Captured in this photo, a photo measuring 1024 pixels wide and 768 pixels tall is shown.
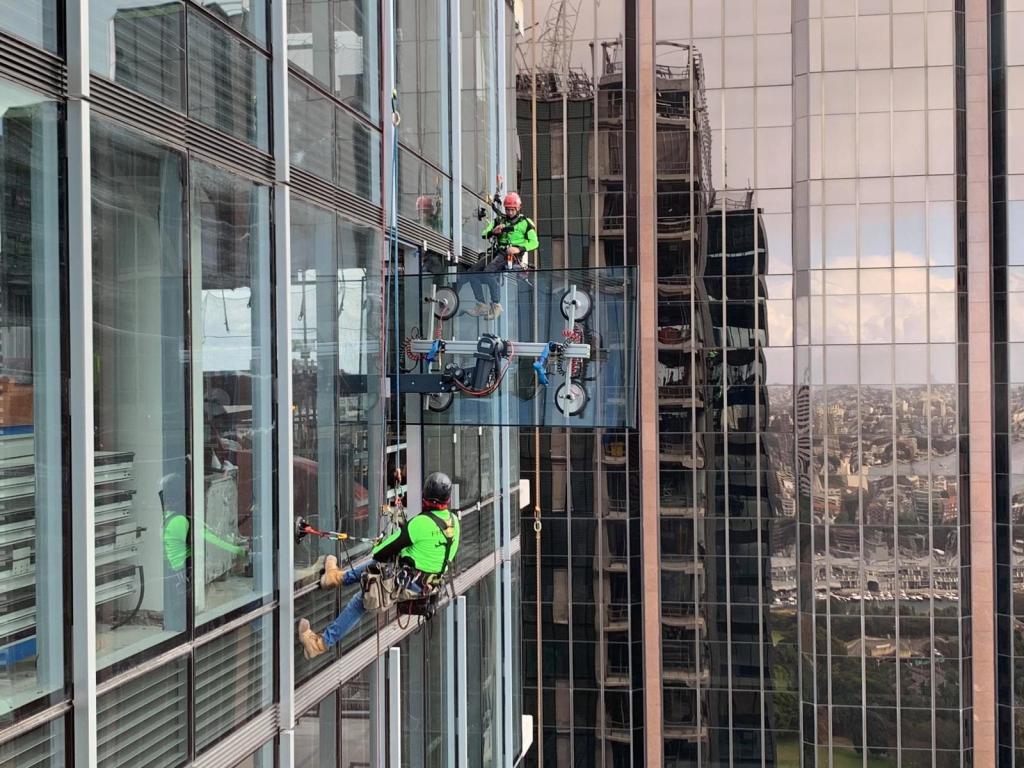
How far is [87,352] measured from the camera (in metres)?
5.95

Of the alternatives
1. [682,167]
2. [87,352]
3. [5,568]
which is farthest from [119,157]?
[682,167]

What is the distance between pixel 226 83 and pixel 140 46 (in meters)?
1.24

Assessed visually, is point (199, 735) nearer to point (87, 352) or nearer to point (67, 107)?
point (87, 352)

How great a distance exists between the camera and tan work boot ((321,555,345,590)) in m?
9.31

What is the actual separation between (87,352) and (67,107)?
59.4 inches

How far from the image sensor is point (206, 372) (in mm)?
7512

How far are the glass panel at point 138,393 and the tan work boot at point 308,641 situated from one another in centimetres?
202

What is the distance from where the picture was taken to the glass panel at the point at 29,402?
545 centimetres

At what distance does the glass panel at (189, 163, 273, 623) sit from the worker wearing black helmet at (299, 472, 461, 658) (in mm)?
870

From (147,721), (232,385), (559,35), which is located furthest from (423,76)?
(559,35)

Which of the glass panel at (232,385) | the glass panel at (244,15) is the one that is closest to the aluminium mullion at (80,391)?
the glass panel at (232,385)

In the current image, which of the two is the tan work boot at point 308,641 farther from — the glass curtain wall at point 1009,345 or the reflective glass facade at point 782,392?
the glass curtain wall at point 1009,345

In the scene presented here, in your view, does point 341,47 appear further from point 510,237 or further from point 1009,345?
point 1009,345

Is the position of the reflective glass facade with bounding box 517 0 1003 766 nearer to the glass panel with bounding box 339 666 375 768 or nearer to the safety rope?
the safety rope
